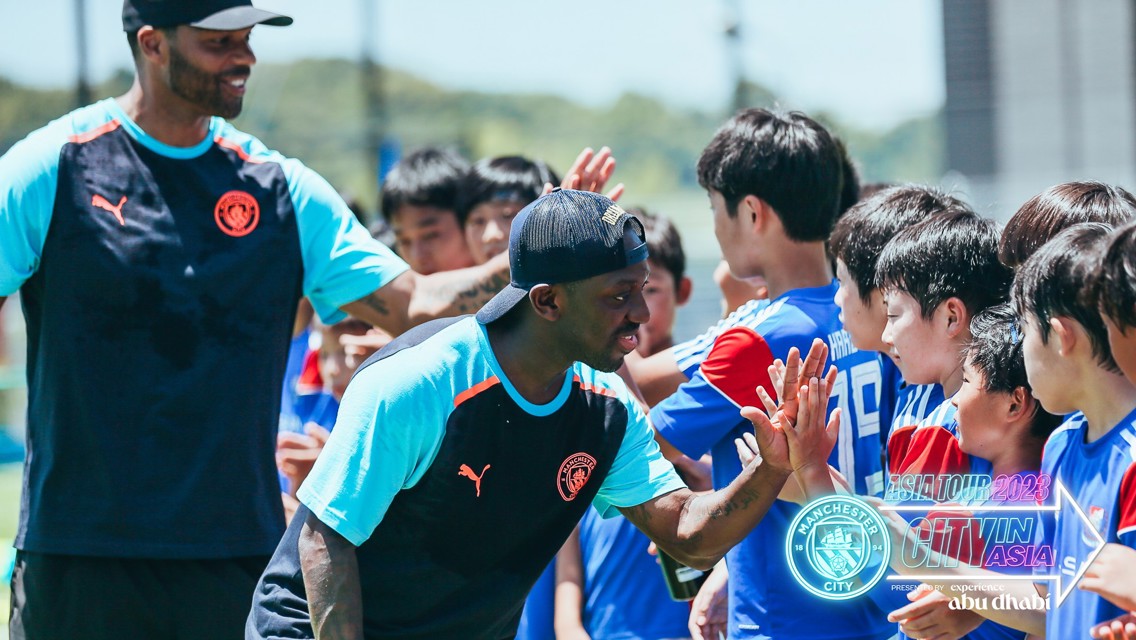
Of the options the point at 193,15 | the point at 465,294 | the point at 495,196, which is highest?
the point at 193,15

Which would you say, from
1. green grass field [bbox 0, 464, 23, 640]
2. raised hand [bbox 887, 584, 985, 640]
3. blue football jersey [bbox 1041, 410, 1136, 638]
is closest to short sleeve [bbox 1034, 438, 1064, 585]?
blue football jersey [bbox 1041, 410, 1136, 638]

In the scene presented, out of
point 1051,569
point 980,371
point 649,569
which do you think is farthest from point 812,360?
point 649,569

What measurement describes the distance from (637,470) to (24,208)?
185 centimetres

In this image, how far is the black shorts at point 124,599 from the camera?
3492 millimetres

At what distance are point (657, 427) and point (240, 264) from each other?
4.26 feet

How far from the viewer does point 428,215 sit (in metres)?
5.90

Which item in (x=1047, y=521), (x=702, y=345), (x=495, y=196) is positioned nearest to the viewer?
(x=1047, y=521)

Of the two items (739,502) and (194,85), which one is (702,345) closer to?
(739,502)

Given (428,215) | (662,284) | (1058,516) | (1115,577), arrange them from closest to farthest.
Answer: (1115,577) < (1058,516) < (662,284) < (428,215)

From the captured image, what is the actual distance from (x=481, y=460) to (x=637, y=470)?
0.48 meters

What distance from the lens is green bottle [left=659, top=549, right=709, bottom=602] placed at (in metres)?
3.92

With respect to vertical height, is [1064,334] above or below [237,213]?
below

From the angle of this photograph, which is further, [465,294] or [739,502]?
[465,294]

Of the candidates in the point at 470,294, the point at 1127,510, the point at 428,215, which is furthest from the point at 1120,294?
the point at 428,215
